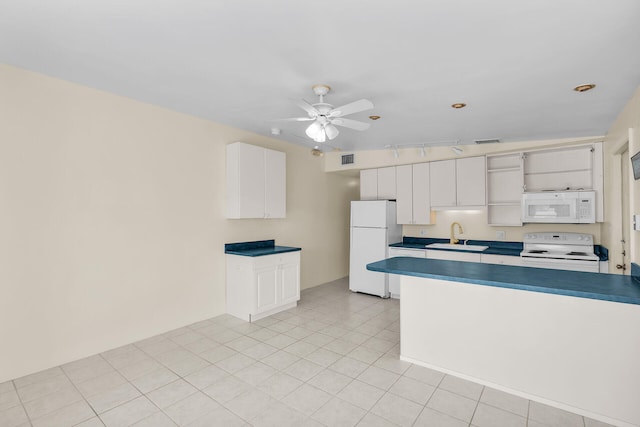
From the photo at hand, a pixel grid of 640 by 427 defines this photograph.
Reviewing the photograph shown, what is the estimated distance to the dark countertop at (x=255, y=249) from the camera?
13.9ft

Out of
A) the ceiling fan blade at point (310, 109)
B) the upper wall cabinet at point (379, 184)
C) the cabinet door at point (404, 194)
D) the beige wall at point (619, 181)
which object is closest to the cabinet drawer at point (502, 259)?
the beige wall at point (619, 181)

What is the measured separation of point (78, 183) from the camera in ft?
9.96

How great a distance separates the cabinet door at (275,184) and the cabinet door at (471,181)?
2.68m

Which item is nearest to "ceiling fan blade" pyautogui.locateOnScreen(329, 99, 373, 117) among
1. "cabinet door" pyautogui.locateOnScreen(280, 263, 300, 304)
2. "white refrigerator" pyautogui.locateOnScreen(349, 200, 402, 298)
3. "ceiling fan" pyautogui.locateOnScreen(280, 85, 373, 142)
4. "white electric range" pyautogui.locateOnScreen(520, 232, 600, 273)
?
"ceiling fan" pyautogui.locateOnScreen(280, 85, 373, 142)

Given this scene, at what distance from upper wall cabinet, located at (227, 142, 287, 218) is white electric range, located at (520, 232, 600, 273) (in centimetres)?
346

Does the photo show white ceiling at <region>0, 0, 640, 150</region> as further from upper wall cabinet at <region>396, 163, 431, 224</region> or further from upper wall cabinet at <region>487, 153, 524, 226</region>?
upper wall cabinet at <region>396, 163, 431, 224</region>

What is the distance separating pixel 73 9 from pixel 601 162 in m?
5.47

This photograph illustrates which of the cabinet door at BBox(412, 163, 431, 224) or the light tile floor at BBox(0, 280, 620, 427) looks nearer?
the light tile floor at BBox(0, 280, 620, 427)

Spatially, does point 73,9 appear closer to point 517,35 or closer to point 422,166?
→ point 517,35

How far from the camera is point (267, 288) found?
4211 mm

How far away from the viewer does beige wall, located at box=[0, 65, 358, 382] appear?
2.69 metres

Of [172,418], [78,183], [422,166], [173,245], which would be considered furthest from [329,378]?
[422,166]

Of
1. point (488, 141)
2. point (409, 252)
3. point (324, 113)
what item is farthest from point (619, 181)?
point (324, 113)

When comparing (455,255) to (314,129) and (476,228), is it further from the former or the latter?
(314,129)
